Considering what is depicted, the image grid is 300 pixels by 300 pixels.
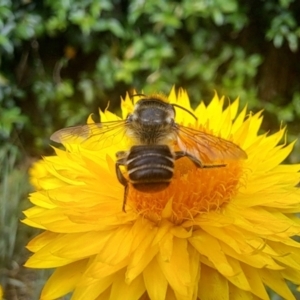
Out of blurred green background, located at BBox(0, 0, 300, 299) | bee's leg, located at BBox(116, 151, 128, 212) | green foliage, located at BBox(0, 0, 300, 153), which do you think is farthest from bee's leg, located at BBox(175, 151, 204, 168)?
green foliage, located at BBox(0, 0, 300, 153)

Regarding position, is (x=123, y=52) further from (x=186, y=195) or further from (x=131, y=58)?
(x=186, y=195)

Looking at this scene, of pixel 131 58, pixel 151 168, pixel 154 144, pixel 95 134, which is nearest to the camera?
pixel 151 168

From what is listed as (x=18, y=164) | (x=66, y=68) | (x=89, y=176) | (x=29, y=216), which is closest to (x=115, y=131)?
(x=89, y=176)

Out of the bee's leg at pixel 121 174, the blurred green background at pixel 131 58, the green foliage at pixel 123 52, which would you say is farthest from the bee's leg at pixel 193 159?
the green foliage at pixel 123 52

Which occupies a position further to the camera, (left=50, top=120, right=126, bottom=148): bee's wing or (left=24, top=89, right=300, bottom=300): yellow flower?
(left=50, top=120, right=126, bottom=148): bee's wing

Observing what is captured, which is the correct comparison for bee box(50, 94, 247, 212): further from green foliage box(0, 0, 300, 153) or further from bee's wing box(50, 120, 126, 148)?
green foliage box(0, 0, 300, 153)

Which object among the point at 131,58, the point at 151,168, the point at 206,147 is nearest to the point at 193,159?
the point at 206,147

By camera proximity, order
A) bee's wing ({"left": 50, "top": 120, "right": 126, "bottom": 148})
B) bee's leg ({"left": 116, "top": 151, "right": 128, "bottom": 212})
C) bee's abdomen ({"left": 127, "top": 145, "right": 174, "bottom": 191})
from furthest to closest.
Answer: bee's wing ({"left": 50, "top": 120, "right": 126, "bottom": 148}), bee's leg ({"left": 116, "top": 151, "right": 128, "bottom": 212}), bee's abdomen ({"left": 127, "top": 145, "right": 174, "bottom": 191})

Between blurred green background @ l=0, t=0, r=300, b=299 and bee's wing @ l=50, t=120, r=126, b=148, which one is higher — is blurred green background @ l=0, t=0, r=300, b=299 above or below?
above
